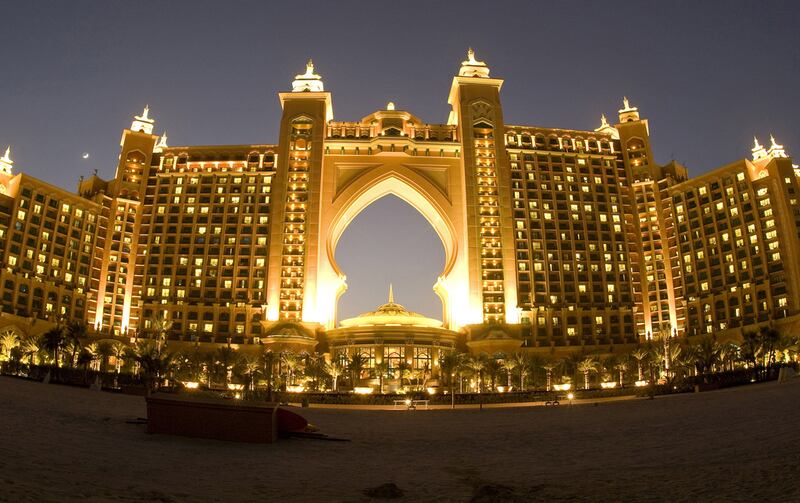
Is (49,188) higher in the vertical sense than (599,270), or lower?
higher

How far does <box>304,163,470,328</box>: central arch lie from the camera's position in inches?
4178

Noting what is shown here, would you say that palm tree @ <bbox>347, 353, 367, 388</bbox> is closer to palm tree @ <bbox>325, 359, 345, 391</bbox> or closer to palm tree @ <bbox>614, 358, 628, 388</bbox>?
palm tree @ <bbox>325, 359, 345, 391</bbox>

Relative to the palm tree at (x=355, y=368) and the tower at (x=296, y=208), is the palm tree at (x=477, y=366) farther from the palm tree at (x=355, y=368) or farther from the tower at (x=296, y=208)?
the tower at (x=296, y=208)

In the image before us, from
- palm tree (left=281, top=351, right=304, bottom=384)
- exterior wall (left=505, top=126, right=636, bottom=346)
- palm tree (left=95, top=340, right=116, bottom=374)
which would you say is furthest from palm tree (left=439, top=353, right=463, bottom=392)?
palm tree (left=95, top=340, right=116, bottom=374)

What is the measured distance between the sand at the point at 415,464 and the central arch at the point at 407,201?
81.9 metres

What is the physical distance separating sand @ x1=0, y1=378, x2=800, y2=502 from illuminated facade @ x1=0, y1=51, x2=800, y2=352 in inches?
2989

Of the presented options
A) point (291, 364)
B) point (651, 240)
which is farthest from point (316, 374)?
point (651, 240)

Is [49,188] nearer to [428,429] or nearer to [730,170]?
[428,429]

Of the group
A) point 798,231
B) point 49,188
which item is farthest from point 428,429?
point 49,188

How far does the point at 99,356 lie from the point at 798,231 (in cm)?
10854

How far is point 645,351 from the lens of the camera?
8875 cm

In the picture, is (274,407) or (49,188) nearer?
(274,407)

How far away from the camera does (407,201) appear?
121938 millimetres

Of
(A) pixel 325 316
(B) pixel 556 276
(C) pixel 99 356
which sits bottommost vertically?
(C) pixel 99 356
